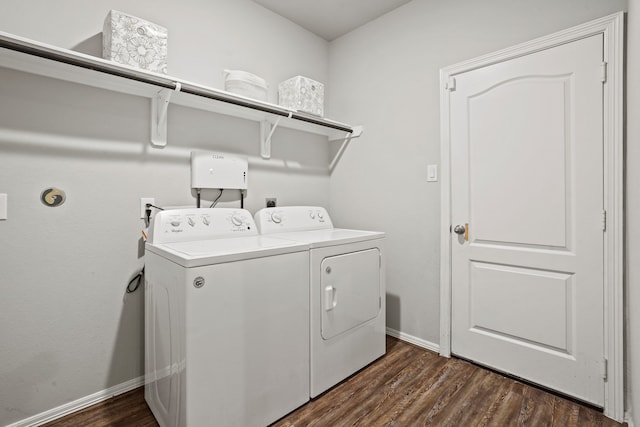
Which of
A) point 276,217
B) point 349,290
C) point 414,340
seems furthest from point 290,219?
Result: point 414,340

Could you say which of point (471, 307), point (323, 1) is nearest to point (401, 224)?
point (471, 307)

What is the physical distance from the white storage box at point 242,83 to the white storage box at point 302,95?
289 mm

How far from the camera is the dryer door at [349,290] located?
1777 millimetres

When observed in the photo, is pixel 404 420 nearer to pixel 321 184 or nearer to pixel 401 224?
pixel 401 224

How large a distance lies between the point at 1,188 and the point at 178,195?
780 mm

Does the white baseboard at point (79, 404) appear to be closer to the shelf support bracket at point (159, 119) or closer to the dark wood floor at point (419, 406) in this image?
the dark wood floor at point (419, 406)

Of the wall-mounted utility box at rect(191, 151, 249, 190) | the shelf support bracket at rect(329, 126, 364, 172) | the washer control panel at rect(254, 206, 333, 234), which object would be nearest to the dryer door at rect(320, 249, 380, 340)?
the washer control panel at rect(254, 206, 333, 234)

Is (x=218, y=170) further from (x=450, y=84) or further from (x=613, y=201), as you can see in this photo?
(x=613, y=201)

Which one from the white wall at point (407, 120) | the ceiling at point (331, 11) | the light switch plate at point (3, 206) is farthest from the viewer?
the ceiling at point (331, 11)

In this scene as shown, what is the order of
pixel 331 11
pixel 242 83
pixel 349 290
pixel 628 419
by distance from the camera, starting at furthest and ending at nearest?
pixel 331 11
pixel 242 83
pixel 349 290
pixel 628 419

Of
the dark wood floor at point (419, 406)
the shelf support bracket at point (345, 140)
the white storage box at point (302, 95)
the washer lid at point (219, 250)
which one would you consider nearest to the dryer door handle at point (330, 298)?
the washer lid at point (219, 250)

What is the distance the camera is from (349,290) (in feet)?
6.23

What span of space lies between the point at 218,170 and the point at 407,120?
1.43m

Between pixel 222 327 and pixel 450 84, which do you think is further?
pixel 450 84
